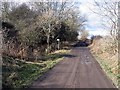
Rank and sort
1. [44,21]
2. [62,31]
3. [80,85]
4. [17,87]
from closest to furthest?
1. [17,87]
2. [80,85]
3. [44,21]
4. [62,31]

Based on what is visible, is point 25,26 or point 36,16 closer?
point 25,26

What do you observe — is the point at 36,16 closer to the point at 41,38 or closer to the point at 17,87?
the point at 41,38

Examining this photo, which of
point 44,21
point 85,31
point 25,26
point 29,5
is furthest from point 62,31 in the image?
point 85,31

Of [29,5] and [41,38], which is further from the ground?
[29,5]

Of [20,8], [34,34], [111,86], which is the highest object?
[20,8]

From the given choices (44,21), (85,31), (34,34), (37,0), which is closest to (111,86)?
(34,34)

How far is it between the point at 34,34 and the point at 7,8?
20.3m

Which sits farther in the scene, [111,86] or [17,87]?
[111,86]

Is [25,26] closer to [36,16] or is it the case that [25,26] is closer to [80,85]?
[36,16]

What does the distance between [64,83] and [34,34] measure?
81.8ft

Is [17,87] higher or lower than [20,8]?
lower

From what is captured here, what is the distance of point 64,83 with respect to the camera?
16.8 meters

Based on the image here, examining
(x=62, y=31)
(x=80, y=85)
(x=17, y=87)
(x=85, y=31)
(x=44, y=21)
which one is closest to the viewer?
(x=17, y=87)

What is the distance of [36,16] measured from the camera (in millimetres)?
53656
